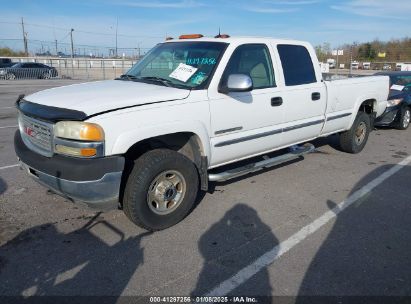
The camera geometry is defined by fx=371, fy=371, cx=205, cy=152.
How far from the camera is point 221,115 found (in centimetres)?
412

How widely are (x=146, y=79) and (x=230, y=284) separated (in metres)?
2.59

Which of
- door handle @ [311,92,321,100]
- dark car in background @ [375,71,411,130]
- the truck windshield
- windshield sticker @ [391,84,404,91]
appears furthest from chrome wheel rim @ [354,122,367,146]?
the truck windshield

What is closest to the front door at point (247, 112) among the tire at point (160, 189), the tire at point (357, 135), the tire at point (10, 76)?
the tire at point (160, 189)

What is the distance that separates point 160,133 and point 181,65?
3.85 ft

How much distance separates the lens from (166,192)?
3.85 metres

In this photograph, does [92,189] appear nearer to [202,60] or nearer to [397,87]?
[202,60]

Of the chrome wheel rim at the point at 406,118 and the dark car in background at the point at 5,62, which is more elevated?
the dark car in background at the point at 5,62

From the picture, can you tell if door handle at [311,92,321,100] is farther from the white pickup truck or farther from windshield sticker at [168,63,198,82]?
windshield sticker at [168,63,198,82]

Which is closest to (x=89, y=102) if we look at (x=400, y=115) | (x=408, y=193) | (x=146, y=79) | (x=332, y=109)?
(x=146, y=79)

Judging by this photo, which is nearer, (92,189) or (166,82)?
(92,189)

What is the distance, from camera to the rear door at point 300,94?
4.95 metres

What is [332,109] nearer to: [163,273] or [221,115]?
[221,115]

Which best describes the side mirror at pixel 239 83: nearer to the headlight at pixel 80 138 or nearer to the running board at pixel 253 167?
A: the running board at pixel 253 167

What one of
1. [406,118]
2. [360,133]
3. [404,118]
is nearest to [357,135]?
[360,133]
